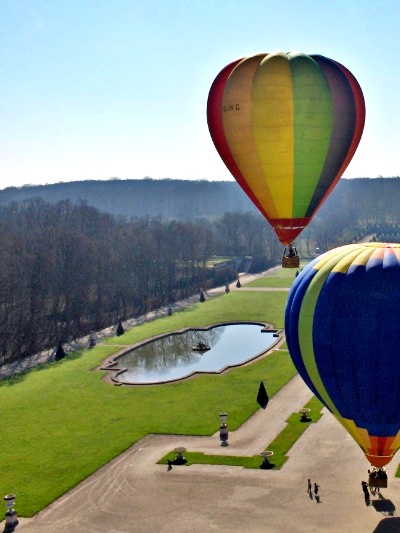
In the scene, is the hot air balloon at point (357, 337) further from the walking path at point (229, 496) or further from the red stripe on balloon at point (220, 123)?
the red stripe on balloon at point (220, 123)

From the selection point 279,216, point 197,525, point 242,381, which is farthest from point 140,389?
point 197,525

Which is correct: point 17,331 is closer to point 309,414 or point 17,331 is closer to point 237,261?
point 309,414

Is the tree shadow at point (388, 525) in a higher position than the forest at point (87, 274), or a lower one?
lower

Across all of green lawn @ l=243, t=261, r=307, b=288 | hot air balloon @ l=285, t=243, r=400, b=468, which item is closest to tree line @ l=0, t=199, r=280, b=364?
green lawn @ l=243, t=261, r=307, b=288

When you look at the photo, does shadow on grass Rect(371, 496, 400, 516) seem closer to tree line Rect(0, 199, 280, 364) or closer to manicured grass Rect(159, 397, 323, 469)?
manicured grass Rect(159, 397, 323, 469)

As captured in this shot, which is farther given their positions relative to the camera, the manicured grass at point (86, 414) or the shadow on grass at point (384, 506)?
the manicured grass at point (86, 414)

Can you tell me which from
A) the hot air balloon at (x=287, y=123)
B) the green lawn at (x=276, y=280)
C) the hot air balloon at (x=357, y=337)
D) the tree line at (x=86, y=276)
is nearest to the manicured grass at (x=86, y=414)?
the hot air balloon at (x=357, y=337)

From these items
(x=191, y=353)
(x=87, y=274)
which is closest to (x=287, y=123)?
(x=191, y=353)
